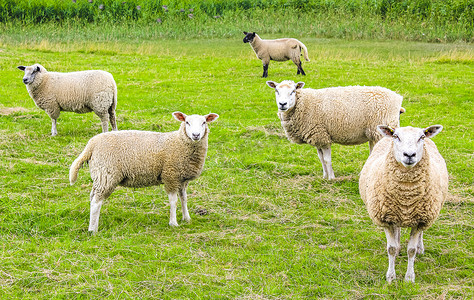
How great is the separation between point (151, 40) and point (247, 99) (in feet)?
38.9

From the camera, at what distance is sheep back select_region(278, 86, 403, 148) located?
780cm

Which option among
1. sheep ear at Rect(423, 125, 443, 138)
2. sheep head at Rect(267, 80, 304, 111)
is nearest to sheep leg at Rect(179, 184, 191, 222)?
sheep head at Rect(267, 80, 304, 111)

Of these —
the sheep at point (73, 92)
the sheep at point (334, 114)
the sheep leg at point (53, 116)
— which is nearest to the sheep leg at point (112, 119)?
the sheep at point (73, 92)

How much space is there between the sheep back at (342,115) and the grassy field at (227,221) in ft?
2.21

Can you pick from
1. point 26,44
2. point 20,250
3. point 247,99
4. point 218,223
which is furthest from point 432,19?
point 20,250

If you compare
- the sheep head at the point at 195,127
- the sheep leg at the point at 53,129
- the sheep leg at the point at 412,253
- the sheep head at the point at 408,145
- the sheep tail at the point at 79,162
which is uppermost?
the sheep head at the point at 408,145

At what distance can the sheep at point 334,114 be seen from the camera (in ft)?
25.6

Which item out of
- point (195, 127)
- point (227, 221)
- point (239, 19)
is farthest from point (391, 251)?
point (239, 19)

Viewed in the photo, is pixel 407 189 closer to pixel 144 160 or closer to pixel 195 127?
pixel 195 127

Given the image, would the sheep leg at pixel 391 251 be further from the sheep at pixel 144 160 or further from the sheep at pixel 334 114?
the sheep at pixel 334 114

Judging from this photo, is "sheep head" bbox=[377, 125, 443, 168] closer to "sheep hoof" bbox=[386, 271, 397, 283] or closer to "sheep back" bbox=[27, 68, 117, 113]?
"sheep hoof" bbox=[386, 271, 397, 283]

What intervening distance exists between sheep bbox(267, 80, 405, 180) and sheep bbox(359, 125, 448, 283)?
9.80ft

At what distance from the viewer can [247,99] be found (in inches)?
543

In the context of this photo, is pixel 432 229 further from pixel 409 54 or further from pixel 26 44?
pixel 26 44
